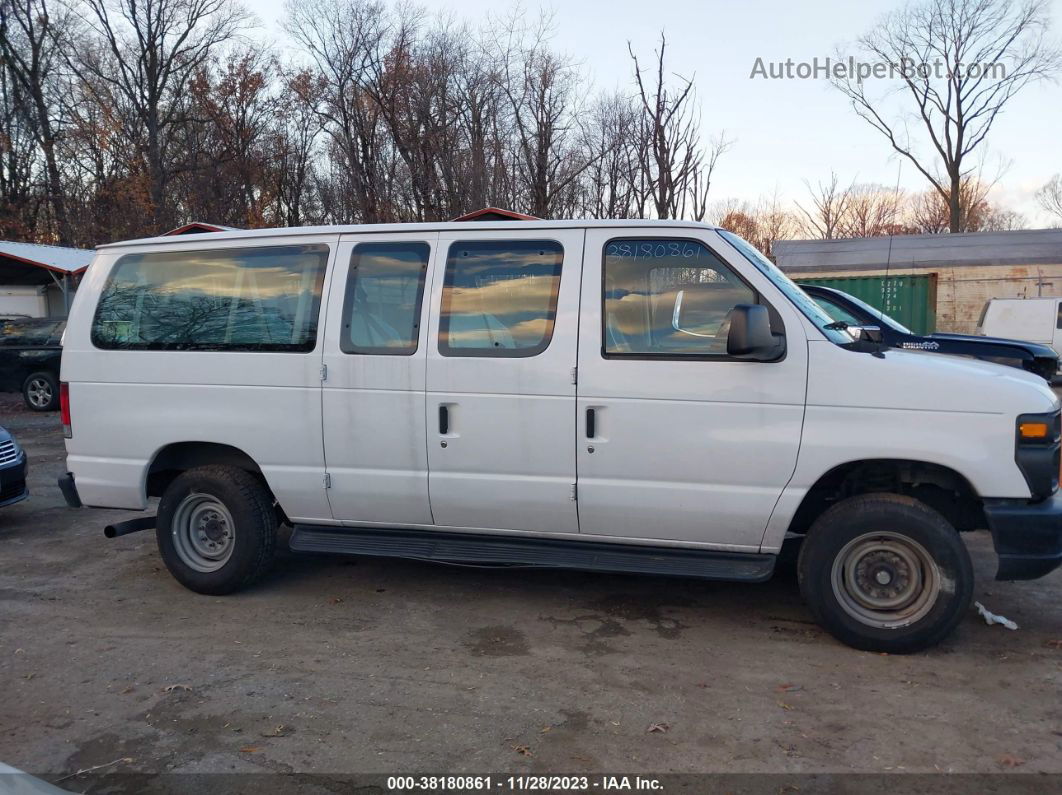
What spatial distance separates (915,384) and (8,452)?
737 centimetres

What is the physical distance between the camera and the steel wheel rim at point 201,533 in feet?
18.2

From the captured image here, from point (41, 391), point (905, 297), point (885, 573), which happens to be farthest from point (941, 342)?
point (905, 297)

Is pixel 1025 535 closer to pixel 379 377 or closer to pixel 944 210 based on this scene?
pixel 379 377

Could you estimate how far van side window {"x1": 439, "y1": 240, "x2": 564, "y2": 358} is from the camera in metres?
4.86

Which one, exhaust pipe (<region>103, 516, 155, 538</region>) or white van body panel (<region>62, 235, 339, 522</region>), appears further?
exhaust pipe (<region>103, 516, 155, 538</region>)

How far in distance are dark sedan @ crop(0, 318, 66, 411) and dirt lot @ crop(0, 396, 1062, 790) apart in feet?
35.4

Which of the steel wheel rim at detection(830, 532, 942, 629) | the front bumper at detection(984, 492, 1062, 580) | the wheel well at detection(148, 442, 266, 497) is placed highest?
the wheel well at detection(148, 442, 266, 497)

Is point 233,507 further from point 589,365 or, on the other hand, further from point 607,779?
point 607,779

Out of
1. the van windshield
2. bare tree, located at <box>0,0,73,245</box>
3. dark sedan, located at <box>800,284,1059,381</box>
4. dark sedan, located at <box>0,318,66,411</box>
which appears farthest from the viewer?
bare tree, located at <box>0,0,73,245</box>

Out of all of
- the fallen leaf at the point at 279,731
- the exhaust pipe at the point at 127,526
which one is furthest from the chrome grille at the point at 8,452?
the fallen leaf at the point at 279,731

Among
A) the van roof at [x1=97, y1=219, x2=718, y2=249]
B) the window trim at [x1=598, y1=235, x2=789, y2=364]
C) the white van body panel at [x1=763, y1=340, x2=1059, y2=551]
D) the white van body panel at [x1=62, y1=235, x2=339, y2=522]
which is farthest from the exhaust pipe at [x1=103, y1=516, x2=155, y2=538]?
the white van body panel at [x1=763, y1=340, x2=1059, y2=551]

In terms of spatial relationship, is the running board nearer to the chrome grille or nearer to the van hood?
the van hood

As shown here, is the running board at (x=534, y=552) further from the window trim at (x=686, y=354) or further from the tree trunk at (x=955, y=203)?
the tree trunk at (x=955, y=203)

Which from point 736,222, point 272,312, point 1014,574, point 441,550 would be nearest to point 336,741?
point 441,550
